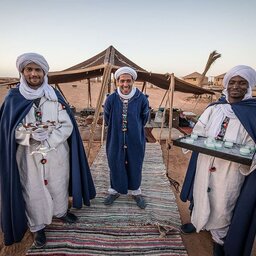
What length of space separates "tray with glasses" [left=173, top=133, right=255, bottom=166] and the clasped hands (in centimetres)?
138

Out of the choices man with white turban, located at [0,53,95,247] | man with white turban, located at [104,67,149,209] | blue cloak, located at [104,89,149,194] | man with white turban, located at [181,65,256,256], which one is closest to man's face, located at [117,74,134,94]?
man with white turban, located at [104,67,149,209]

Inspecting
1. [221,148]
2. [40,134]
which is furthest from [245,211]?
[40,134]

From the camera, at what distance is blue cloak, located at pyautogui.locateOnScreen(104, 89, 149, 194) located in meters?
2.84

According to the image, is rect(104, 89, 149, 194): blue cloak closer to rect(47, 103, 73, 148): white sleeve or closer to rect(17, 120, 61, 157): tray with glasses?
rect(47, 103, 73, 148): white sleeve

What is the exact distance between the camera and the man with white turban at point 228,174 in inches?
76.4

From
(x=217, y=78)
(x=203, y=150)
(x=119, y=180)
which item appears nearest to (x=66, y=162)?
(x=119, y=180)

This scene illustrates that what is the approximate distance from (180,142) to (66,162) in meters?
1.40

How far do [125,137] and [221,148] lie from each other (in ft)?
4.40

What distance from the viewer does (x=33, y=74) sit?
82.0 inches

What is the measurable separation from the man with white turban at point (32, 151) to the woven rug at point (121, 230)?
276mm

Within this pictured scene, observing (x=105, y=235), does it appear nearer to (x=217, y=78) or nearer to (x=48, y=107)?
(x=48, y=107)

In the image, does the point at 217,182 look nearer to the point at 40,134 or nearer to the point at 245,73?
the point at 245,73

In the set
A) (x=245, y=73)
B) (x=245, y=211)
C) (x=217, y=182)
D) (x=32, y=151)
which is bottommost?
(x=245, y=211)

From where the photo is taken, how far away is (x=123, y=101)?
2865 millimetres
